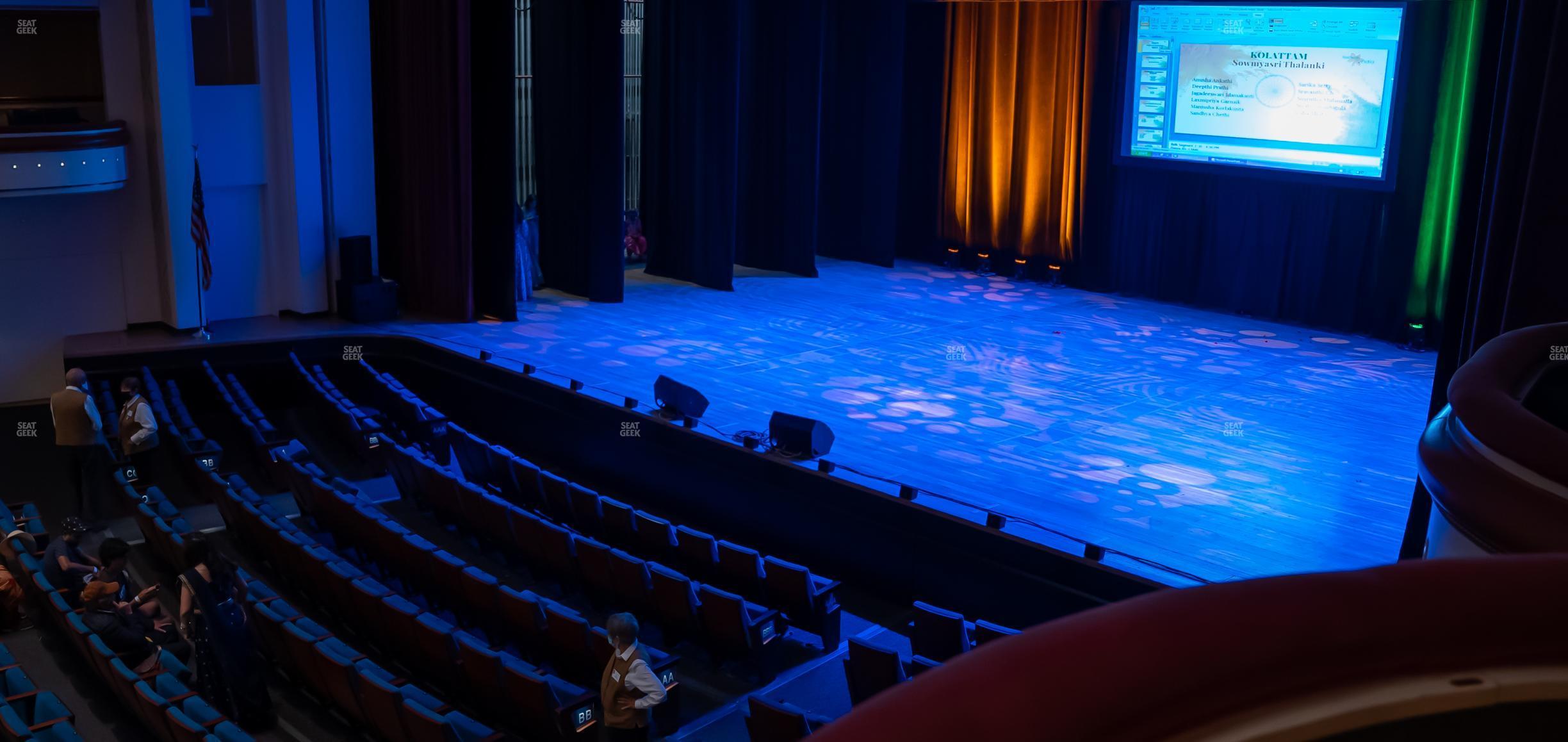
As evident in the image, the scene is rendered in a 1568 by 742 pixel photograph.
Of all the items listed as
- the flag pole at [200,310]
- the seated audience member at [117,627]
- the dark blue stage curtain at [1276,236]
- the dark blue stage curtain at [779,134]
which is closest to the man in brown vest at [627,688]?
the seated audience member at [117,627]

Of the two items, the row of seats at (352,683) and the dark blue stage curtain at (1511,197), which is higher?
the dark blue stage curtain at (1511,197)

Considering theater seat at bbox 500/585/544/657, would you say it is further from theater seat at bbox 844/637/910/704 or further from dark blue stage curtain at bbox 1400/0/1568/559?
dark blue stage curtain at bbox 1400/0/1568/559

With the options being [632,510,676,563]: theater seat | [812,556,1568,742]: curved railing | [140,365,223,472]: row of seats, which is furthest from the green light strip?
[812,556,1568,742]: curved railing

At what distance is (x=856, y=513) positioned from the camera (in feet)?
26.1

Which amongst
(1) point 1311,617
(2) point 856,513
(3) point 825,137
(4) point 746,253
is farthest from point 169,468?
(1) point 1311,617

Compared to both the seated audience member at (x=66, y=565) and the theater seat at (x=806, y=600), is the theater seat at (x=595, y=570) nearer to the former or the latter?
the theater seat at (x=806, y=600)

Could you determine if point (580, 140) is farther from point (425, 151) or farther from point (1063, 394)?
point (1063, 394)

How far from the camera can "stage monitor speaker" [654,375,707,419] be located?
9141 mm

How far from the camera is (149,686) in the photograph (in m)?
5.32

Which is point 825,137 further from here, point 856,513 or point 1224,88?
point 856,513

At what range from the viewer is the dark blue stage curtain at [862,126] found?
15.5 metres

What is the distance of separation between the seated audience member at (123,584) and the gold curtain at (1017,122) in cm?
1082

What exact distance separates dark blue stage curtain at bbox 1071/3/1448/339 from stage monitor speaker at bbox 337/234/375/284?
7.75 metres

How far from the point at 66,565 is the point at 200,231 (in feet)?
17.1
